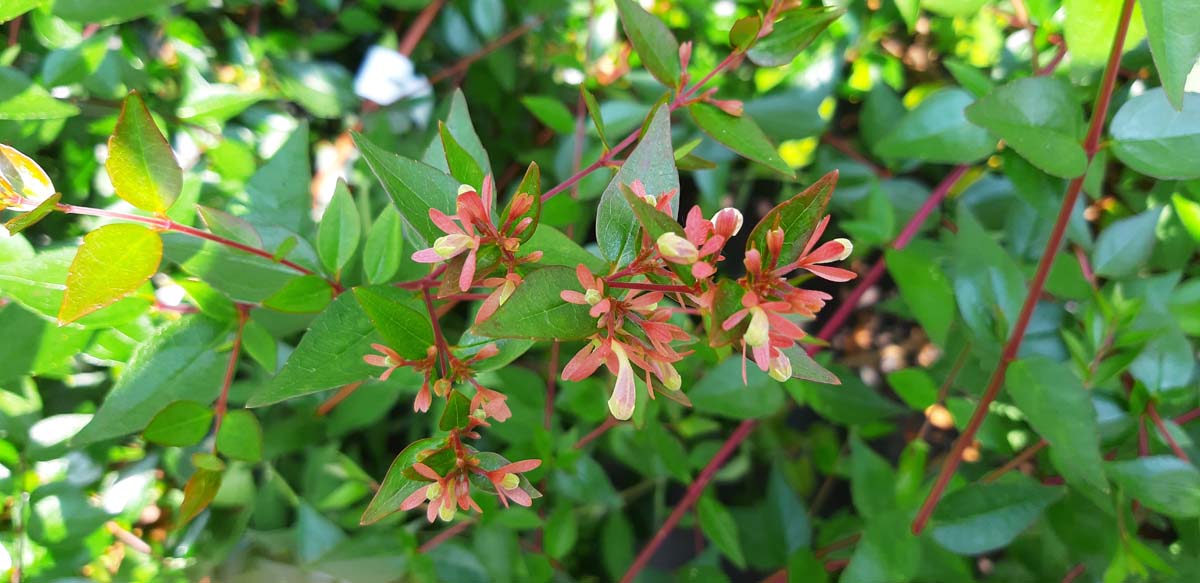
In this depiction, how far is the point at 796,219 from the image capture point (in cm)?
30

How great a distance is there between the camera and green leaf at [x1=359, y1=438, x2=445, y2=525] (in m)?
0.34

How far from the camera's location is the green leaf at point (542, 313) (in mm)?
284

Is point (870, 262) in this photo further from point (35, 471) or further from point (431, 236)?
point (35, 471)

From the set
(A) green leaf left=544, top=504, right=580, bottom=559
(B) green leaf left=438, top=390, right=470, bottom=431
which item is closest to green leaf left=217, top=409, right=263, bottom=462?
(B) green leaf left=438, top=390, right=470, bottom=431

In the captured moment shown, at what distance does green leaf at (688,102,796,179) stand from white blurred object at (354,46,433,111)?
55 cm

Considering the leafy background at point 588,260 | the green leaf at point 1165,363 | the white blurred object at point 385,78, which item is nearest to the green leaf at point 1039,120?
the leafy background at point 588,260

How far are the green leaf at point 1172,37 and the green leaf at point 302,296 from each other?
471 mm

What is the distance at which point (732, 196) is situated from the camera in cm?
113

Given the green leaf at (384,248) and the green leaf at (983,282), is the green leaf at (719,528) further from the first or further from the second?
the green leaf at (384,248)

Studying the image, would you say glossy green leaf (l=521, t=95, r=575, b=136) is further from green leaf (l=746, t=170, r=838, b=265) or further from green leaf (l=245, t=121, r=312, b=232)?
green leaf (l=746, t=170, r=838, b=265)

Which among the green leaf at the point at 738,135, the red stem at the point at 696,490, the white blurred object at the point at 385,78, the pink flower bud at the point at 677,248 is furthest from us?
the white blurred object at the point at 385,78

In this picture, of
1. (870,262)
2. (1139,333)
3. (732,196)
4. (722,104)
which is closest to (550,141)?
(732,196)

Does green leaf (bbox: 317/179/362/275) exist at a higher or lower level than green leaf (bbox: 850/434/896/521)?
higher

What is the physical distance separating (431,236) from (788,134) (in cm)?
55
